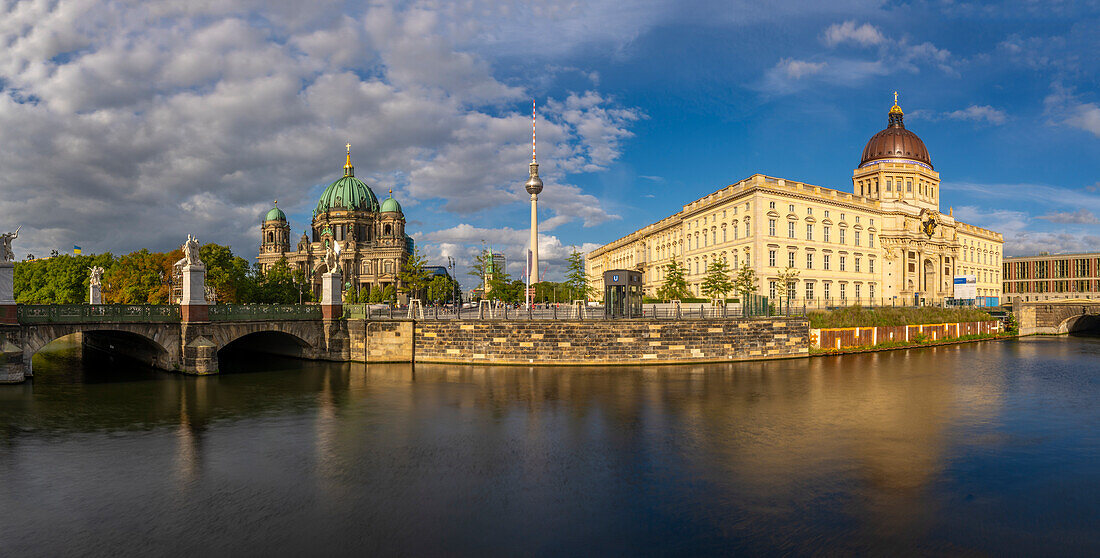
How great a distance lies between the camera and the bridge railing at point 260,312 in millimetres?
36469

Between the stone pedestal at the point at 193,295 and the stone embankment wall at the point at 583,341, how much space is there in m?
11.0

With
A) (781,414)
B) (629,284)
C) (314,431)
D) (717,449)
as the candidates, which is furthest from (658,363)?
(314,431)

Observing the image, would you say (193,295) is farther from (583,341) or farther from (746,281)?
(746,281)

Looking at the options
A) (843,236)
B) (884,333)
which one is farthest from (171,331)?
(843,236)

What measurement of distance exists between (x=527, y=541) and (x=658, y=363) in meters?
28.2

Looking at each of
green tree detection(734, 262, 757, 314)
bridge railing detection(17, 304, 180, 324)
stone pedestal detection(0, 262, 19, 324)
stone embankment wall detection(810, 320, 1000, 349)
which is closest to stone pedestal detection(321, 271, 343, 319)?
bridge railing detection(17, 304, 180, 324)

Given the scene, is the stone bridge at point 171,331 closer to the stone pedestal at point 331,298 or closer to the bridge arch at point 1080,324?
the stone pedestal at point 331,298

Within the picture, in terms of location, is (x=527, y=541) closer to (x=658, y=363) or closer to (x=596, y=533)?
(x=596, y=533)

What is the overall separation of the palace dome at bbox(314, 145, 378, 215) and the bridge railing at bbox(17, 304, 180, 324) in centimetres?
10023

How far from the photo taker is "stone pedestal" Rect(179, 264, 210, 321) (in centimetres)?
3459

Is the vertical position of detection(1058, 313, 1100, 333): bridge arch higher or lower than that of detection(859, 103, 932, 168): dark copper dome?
lower

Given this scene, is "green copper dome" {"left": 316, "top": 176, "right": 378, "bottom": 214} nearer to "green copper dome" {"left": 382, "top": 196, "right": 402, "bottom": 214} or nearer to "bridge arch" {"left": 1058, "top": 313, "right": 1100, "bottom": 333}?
"green copper dome" {"left": 382, "top": 196, "right": 402, "bottom": 214}

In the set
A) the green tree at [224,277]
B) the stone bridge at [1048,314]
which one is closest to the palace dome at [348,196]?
the green tree at [224,277]

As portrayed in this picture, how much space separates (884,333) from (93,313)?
60538 mm
